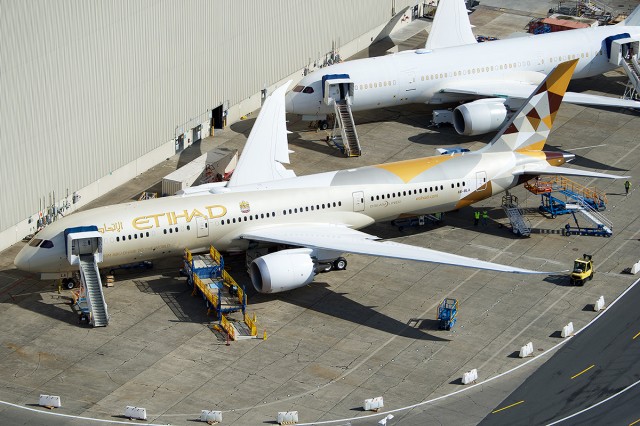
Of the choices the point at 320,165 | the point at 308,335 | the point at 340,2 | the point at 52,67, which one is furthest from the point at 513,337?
the point at 340,2

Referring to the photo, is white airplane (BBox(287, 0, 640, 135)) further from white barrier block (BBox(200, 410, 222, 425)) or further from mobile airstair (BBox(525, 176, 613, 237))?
white barrier block (BBox(200, 410, 222, 425))

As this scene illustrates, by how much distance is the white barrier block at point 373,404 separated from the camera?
62844 millimetres

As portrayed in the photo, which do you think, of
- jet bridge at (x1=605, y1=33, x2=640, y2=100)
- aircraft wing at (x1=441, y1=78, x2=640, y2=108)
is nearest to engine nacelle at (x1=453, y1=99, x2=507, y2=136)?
aircraft wing at (x1=441, y1=78, x2=640, y2=108)

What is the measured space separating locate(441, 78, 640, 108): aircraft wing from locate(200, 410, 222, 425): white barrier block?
140 feet

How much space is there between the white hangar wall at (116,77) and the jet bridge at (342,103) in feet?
21.1

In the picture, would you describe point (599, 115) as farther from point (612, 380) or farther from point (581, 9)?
point (612, 380)

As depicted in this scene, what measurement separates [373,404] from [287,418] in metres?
4.38

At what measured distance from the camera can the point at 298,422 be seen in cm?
6188

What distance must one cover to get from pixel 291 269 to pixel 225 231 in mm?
5230

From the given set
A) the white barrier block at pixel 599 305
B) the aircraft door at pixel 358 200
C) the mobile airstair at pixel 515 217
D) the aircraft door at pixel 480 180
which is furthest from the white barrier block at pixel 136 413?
the mobile airstair at pixel 515 217

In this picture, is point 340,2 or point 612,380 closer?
point 612,380

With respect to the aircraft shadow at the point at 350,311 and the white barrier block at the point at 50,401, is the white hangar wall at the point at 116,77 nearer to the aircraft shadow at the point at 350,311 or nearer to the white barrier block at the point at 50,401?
the white barrier block at the point at 50,401

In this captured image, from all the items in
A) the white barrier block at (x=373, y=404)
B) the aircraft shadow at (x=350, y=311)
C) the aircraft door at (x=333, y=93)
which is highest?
the aircraft door at (x=333, y=93)

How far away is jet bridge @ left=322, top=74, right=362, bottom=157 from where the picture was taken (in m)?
92.8
